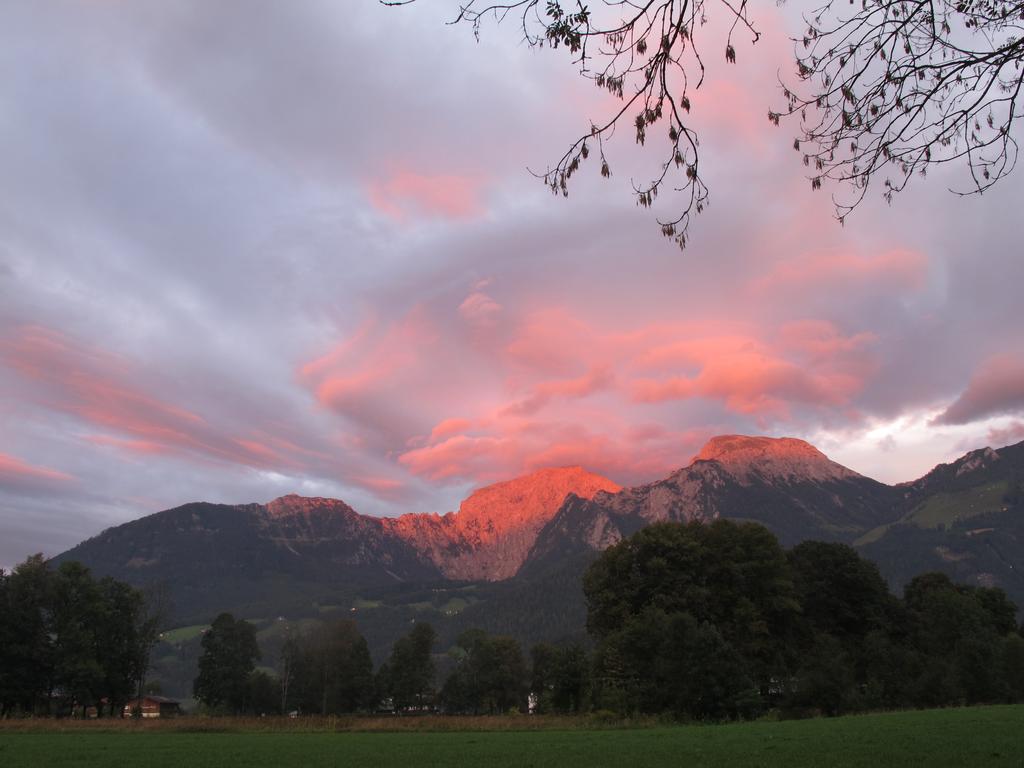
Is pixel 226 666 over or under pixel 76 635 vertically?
under

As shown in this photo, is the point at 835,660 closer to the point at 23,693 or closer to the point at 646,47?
the point at 646,47

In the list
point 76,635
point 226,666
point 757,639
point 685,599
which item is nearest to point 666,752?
point 685,599

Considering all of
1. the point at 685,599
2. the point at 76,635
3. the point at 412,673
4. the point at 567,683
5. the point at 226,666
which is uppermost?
the point at 685,599

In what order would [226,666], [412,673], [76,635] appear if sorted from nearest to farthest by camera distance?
[76,635] → [226,666] → [412,673]

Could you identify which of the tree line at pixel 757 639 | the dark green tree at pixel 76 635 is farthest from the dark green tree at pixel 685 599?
the dark green tree at pixel 76 635

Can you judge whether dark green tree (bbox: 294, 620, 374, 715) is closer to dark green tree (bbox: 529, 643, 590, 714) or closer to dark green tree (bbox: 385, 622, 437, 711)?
dark green tree (bbox: 385, 622, 437, 711)

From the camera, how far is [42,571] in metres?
81.1

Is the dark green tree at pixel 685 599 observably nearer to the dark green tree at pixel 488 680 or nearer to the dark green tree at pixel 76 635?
the dark green tree at pixel 488 680

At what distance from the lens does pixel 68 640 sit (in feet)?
253

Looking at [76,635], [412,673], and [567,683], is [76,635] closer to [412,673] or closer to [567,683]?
[567,683]

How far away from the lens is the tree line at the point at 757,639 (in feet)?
168

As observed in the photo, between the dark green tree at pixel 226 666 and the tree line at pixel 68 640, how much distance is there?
82.9ft

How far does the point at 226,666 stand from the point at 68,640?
41100 mm

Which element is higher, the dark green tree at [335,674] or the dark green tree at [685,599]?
the dark green tree at [685,599]
